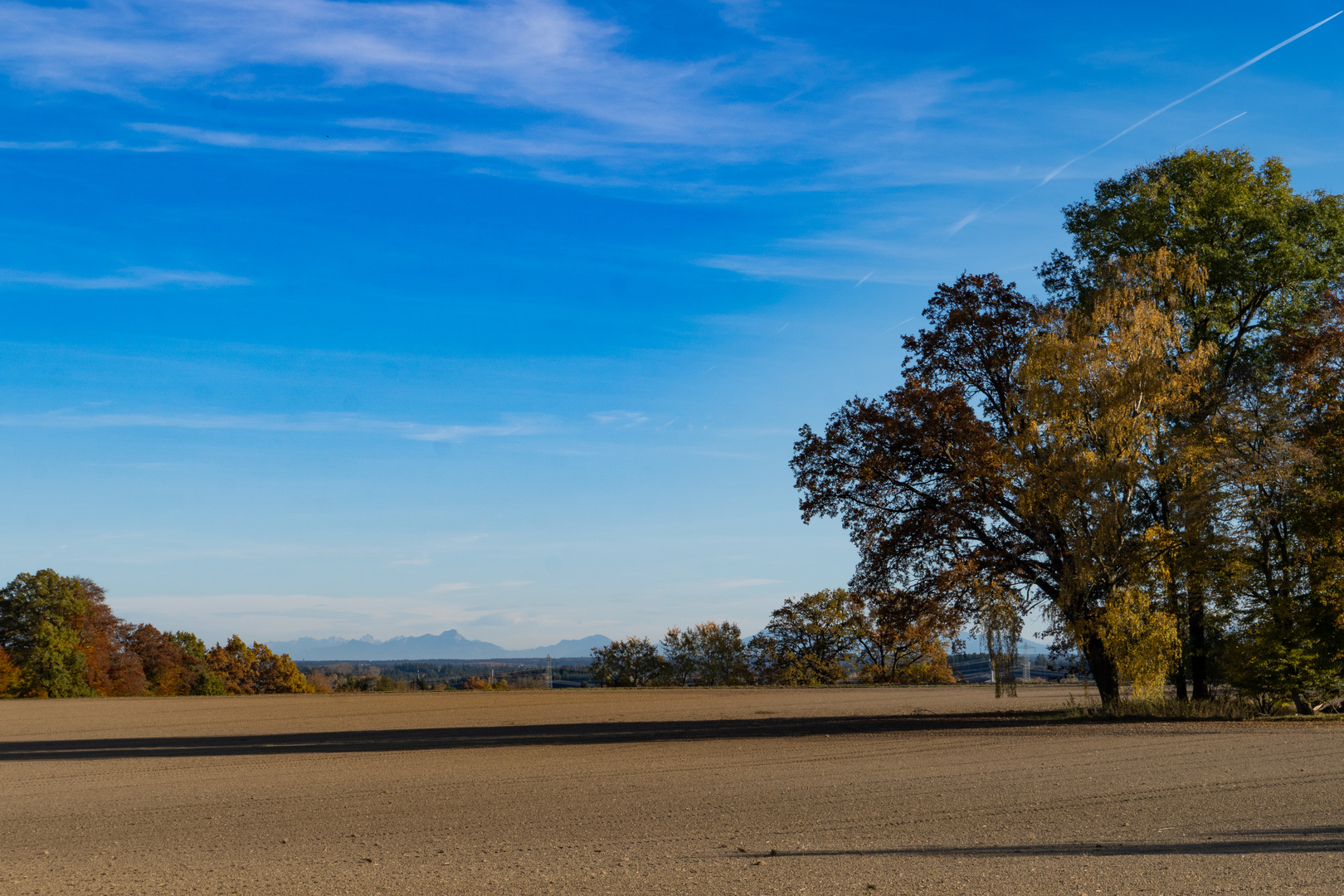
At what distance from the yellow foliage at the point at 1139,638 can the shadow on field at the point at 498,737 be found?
2909 mm

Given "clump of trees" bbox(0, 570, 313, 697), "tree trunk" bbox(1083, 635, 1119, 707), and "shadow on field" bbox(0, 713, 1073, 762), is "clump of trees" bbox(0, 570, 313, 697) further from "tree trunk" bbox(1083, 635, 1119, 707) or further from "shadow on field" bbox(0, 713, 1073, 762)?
"tree trunk" bbox(1083, 635, 1119, 707)

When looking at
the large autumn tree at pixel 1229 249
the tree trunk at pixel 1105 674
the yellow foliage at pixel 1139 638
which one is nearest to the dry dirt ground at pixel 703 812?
the yellow foliage at pixel 1139 638

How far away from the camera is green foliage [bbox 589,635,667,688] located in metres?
73.1

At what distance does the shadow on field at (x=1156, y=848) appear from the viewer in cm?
981

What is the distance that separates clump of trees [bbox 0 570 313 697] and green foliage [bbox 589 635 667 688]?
75.5 ft

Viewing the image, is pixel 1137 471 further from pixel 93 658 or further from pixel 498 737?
pixel 93 658

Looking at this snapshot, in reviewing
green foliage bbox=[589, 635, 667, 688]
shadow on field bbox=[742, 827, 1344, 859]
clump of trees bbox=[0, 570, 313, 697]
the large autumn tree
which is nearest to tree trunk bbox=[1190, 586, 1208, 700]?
the large autumn tree

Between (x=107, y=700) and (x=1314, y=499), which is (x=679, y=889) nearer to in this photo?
(x=1314, y=499)

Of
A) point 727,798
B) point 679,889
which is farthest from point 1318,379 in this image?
point 679,889

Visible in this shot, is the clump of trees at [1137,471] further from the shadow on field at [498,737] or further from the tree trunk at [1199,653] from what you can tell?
the shadow on field at [498,737]

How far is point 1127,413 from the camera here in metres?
25.9

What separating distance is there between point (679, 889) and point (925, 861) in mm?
2776

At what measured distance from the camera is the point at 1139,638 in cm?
2462

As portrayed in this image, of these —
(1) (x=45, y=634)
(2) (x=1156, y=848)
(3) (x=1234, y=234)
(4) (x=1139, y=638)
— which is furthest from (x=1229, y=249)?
(1) (x=45, y=634)
